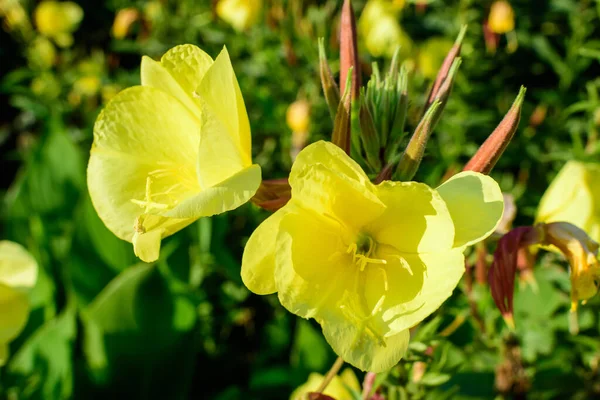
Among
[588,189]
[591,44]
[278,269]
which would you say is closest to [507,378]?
[588,189]

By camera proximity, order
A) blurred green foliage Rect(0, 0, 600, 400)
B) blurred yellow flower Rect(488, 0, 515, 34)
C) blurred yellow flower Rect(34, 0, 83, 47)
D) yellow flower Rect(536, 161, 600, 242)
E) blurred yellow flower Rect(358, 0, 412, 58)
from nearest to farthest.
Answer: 1. yellow flower Rect(536, 161, 600, 242)
2. blurred green foliage Rect(0, 0, 600, 400)
3. blurred yellow flower Rect(488, 0, 515, 34)
4. blurred yellow flower Rect(358, 0, 412, 58)
5. blurred yellow flower Rect(34, 0, 83, 47)

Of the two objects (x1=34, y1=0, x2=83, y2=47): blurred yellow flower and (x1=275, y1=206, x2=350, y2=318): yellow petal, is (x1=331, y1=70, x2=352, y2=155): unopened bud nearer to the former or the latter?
(x1=275, y1=206, x2=350, y2=318): yellow petal

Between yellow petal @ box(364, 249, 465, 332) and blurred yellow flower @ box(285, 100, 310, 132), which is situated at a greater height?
yellow petal @ box(364, 249, 465, 332)

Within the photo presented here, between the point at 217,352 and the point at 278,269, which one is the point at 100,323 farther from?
the point at 278,269

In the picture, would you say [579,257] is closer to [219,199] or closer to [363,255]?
[363,255]

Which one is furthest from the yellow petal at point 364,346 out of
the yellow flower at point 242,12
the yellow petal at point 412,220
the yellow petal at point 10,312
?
the yellow flower at point 242,12

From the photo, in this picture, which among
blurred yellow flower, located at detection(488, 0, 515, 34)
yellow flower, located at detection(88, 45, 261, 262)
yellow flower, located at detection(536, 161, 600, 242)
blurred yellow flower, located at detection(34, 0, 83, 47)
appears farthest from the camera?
blurred yellow flower, located at detection(34, 0, 83, 47)

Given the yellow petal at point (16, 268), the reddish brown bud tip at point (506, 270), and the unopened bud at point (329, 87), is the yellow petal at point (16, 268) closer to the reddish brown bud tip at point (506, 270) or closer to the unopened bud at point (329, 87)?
the unopened bud at point (329, 87)

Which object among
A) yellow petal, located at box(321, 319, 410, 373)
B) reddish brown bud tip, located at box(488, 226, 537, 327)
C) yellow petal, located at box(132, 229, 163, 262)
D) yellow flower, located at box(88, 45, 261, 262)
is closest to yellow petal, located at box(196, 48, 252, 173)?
yellow flower, located at box(88, 45, 261, 262)
